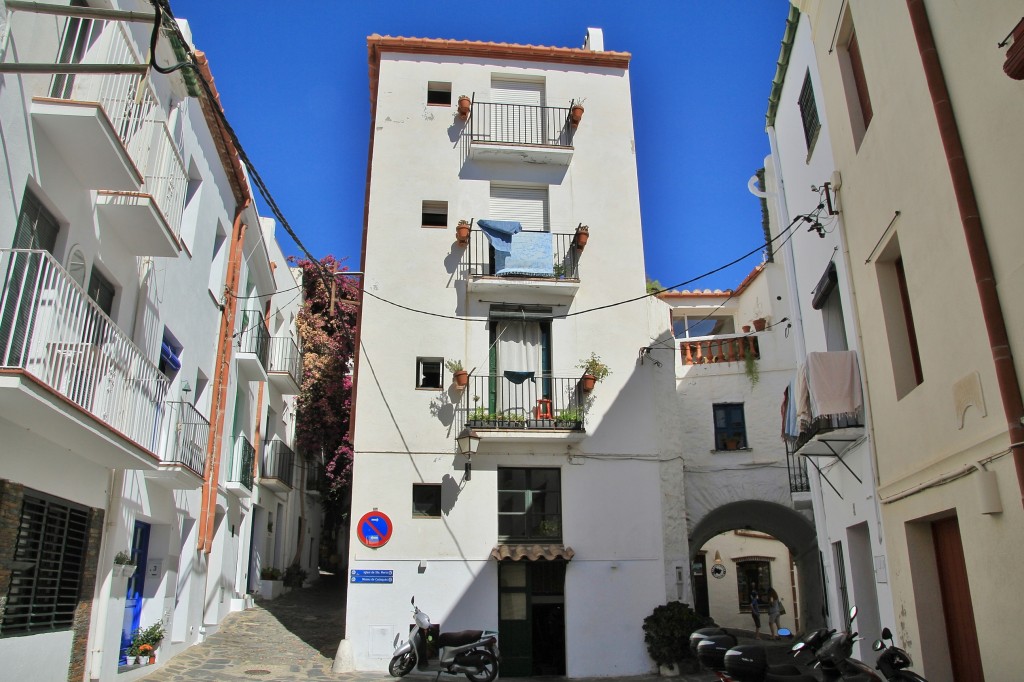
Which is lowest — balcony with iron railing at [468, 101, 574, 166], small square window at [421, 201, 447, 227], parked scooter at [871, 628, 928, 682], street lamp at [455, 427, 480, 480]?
parked scooter at [871, 628, 928, 682]

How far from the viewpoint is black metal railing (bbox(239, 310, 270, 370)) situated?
19.1 metres

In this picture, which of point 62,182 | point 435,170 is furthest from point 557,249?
point 62,182

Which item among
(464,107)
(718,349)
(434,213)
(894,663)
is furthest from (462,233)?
(894,663)

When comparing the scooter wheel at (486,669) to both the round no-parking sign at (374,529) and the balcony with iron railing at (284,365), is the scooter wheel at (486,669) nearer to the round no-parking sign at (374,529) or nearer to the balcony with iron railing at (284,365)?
the round no-parking sign at (374,529)

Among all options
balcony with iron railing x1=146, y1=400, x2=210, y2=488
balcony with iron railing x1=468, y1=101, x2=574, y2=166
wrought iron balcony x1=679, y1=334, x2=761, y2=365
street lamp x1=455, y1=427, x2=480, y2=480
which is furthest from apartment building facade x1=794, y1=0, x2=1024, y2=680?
balcony with iron railing x1=146, y1=400, x2=210, y2=488

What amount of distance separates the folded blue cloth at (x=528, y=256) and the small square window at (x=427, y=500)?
15.3ft

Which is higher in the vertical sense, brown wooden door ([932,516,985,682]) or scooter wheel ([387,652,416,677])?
brown wooden door ([932,516,985,682])

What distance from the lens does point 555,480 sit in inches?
629

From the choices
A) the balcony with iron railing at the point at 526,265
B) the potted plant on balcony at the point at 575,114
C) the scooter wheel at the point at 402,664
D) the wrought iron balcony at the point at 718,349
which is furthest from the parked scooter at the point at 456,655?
the potted plant on balcony at the point at 575,114

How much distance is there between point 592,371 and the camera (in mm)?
16266

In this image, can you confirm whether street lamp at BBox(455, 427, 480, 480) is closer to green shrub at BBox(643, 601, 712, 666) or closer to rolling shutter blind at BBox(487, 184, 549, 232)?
green shrub at BBox(643, 601, 712, 666)

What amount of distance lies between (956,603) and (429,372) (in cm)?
1051

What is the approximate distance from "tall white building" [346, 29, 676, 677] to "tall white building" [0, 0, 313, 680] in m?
3.24

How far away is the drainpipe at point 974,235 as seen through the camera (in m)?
6.39
